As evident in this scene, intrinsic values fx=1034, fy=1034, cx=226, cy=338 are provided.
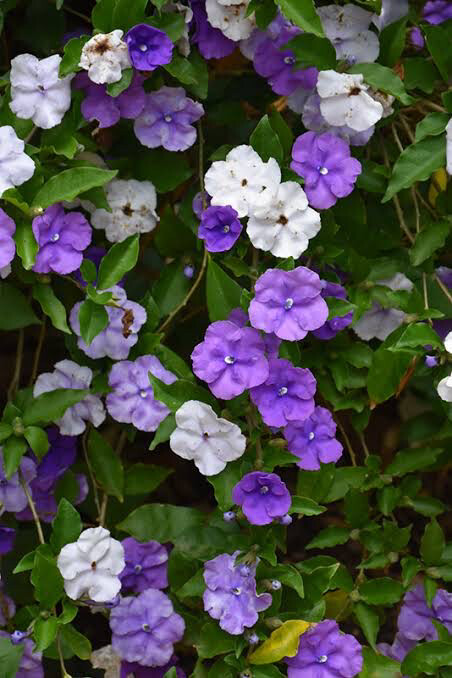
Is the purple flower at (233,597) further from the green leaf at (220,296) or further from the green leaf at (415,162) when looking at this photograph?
the green leaf at (415,162)

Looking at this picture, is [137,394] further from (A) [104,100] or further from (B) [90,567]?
(A) [104,100]

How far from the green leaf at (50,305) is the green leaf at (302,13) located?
55 centimetres

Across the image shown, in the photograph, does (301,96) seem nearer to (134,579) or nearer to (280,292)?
(280,292)

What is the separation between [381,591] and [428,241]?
22.8 inches

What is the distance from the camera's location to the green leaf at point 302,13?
4.91ft

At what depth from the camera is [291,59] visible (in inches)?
66.1

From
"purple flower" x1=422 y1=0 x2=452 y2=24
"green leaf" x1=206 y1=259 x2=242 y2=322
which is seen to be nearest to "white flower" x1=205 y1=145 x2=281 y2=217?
"green leaf" x1=206 y1=259 x2=242 y2=322

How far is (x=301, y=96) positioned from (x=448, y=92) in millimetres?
254

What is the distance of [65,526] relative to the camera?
60.6 inches

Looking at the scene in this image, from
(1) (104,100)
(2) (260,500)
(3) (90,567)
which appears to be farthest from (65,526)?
(1) (104,100)

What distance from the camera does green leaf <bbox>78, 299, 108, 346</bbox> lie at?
156cm

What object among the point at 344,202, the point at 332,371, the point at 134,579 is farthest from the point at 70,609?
the point at 344,202

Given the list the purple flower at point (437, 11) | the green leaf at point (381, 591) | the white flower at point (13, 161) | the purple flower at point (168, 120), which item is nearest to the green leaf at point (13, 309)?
the white flower at point (13, 161)

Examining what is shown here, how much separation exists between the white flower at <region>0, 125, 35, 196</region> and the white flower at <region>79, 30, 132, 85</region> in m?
0.15
